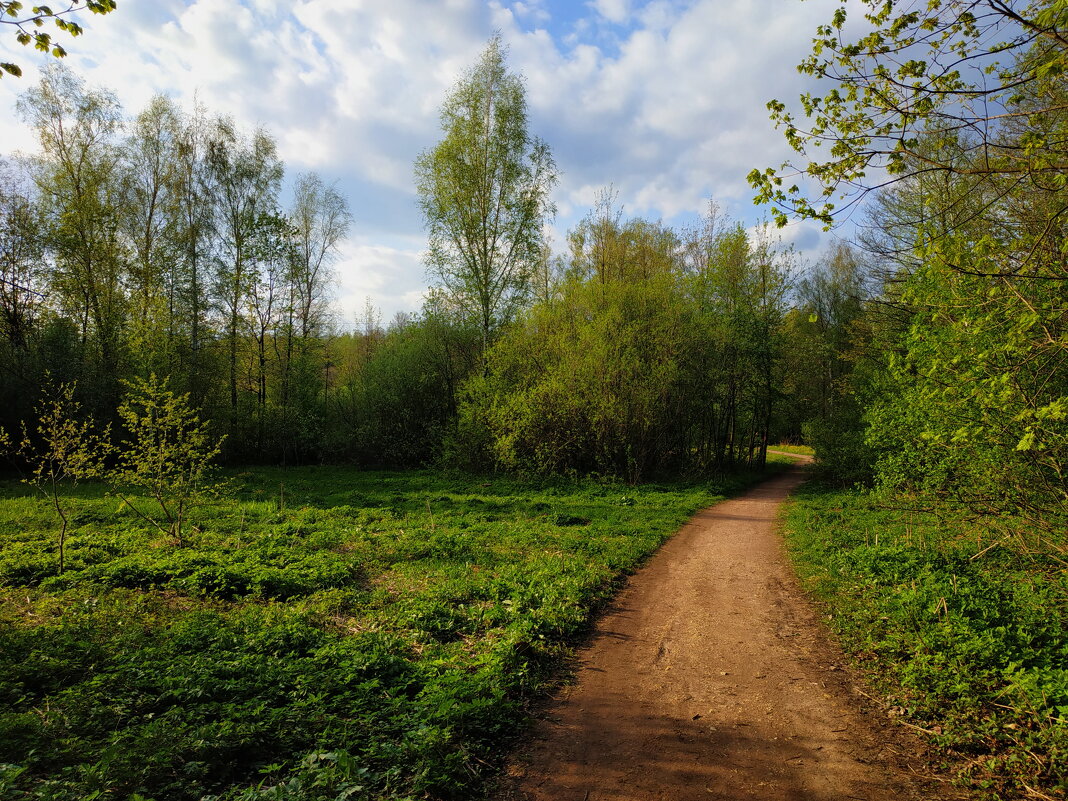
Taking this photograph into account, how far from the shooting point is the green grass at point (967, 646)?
12.9 ft

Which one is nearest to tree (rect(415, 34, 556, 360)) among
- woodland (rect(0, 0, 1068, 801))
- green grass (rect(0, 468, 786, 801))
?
woodland (rect(0, 0, 1068, 801))

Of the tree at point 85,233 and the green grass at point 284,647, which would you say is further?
the tree at point 85,233

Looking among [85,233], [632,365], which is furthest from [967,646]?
[85,233]

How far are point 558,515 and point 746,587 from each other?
553cm

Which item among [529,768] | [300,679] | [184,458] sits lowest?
[529,768]

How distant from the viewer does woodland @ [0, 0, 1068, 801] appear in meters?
4.28

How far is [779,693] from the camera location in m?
5.25

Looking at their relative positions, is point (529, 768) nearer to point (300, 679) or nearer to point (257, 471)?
point (300, 679)

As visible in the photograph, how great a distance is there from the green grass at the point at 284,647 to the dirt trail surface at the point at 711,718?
54cm

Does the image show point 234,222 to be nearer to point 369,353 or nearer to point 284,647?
point 369,353

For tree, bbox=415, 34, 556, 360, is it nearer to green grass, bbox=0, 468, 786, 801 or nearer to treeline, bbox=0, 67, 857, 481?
treeline, bbox=0, 67, 857, 481

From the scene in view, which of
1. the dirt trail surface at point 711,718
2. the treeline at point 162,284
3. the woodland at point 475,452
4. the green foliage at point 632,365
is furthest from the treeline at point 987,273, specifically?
the treeline at point 162,284

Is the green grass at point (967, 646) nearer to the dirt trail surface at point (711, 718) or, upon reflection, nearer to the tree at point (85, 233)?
the dirt trail surface at point (711, 718)

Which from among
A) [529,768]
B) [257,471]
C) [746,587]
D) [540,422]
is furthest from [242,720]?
[257,471]
